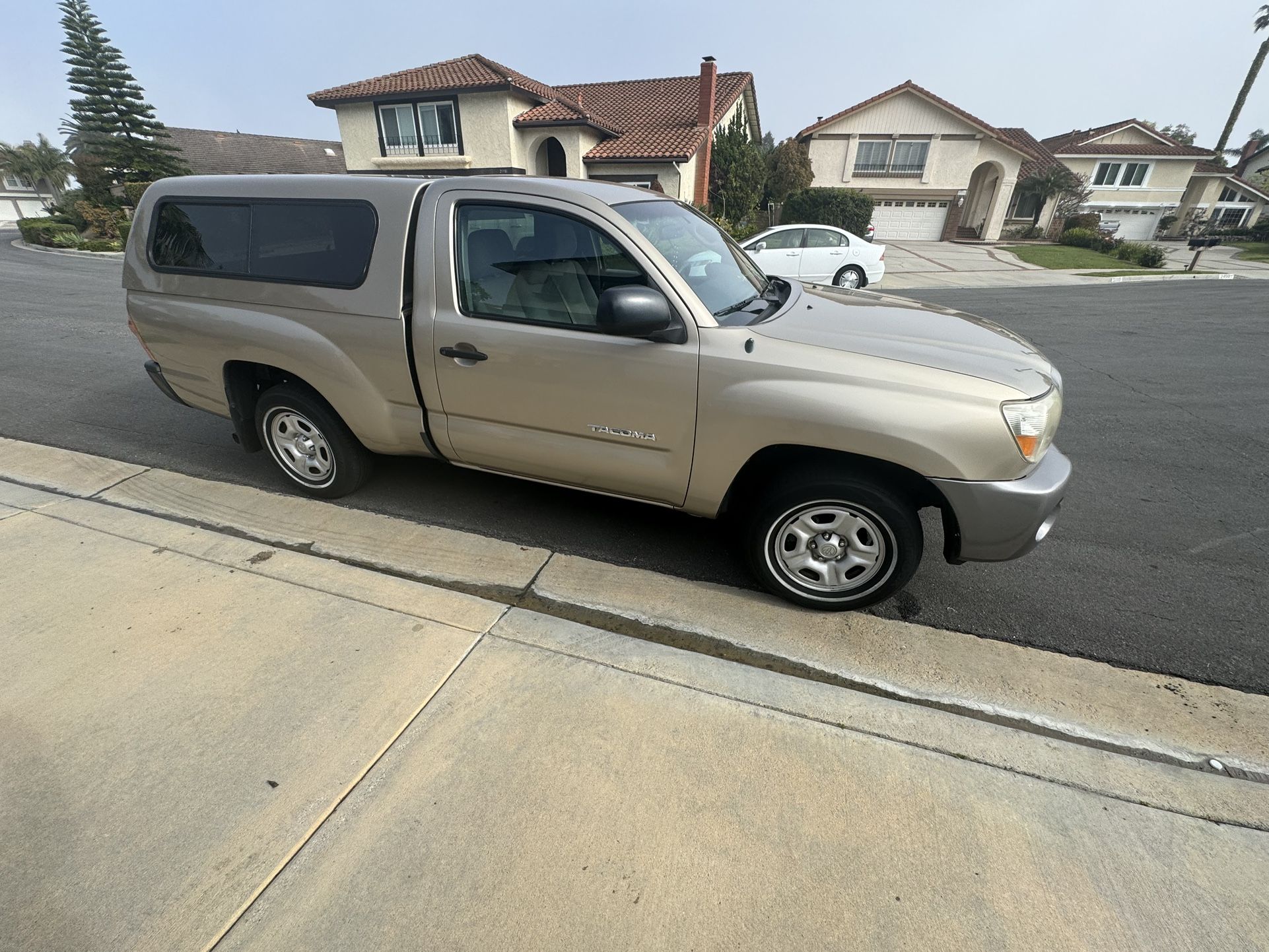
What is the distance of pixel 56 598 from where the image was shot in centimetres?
289

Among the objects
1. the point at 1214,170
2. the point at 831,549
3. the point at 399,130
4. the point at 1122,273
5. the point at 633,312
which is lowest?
the point at 1122,273

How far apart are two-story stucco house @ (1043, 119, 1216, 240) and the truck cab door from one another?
1640 inches

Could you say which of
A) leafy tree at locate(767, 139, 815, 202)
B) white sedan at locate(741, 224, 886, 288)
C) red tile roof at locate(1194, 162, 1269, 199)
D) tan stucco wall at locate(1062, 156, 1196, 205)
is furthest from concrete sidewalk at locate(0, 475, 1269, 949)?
red tile roof at locate(1194, 162, 1269, 199)

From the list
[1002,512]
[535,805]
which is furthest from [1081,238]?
[535,805]

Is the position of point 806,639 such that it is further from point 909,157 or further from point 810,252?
point 909,157

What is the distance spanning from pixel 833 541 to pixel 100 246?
26967 mm

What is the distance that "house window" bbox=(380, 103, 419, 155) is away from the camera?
23875 millimetres

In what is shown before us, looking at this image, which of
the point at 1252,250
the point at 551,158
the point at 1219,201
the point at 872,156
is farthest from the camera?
the point at 1219,201

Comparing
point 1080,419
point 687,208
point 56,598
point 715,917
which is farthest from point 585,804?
point 1080,419

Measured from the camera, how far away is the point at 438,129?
2356 centimetres

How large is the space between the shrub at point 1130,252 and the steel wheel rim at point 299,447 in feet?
90.7

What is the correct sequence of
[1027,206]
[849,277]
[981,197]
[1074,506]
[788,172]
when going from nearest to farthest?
[1074,506], [849,277], [788,172], [981,197], [1027,206]

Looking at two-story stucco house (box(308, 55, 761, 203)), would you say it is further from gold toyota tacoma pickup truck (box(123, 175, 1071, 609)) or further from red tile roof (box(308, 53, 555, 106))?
gold toyota tacoma pickup truck (box(123, 175, 1071, 609))

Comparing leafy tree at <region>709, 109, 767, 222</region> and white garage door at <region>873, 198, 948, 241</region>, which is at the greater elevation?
leafy tree at <region>709, 109, 767, 222</region>
